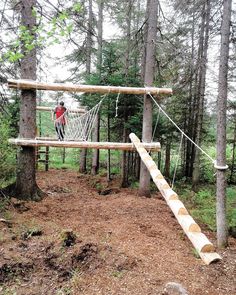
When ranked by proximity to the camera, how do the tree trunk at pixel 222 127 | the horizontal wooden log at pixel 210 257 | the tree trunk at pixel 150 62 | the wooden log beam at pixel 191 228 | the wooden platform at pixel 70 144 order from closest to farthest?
1. the horizontal wooden log at pixel 210 257
2. the wooden log beam at pixel 191 228
3. the tree trunk at pixel 222 127
4. the wooden platform at pixel 70 144
5. the tree trunk at pixel 150 62

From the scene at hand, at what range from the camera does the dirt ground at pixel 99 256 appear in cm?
400

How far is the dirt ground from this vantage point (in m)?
4.00

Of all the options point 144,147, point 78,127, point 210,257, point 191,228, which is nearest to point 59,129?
point 78,127

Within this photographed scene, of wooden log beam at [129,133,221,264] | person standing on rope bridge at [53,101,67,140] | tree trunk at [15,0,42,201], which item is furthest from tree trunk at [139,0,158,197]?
wooden log beam at [129,133,221,264]

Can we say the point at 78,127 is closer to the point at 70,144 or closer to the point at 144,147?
the point at 70,144

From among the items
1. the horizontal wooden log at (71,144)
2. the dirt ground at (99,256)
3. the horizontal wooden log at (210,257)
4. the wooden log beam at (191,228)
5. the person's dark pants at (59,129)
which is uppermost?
the person's dark pants at (59,129)

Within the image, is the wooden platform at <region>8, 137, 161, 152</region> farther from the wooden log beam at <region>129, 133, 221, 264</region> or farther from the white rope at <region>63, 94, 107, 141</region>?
the wooden log beam at <region>129, 133, 221, 264</region>

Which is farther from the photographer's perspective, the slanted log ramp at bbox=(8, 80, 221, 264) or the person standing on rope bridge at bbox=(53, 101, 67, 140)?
the person standing on rope bridge at bbox=(53, 101, 67, 140)

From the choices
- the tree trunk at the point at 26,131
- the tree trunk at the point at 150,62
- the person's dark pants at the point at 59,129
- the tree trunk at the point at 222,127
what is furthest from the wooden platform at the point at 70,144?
the tree trunk at the point at 222,127

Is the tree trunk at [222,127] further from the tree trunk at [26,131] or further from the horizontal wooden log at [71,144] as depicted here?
the tree trunk at [26,131]

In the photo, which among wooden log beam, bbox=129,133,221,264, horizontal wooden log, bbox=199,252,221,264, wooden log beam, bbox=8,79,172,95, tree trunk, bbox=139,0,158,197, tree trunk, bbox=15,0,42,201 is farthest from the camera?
tree trunk, bbox=139,0,158,197

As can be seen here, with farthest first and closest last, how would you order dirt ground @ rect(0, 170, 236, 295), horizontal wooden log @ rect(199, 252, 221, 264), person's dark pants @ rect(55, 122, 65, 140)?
person's dark pants @ rect(55, 122, 65, 140), dirt ground @ rect(0, 170, 236, 295), horizontal wooden log @ rect(199, 252, 221, 264)

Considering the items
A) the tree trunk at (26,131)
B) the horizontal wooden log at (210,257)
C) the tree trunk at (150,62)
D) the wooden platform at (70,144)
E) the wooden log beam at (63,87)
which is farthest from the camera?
the tree trunk at (150,62)

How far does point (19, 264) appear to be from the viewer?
4.32 m
